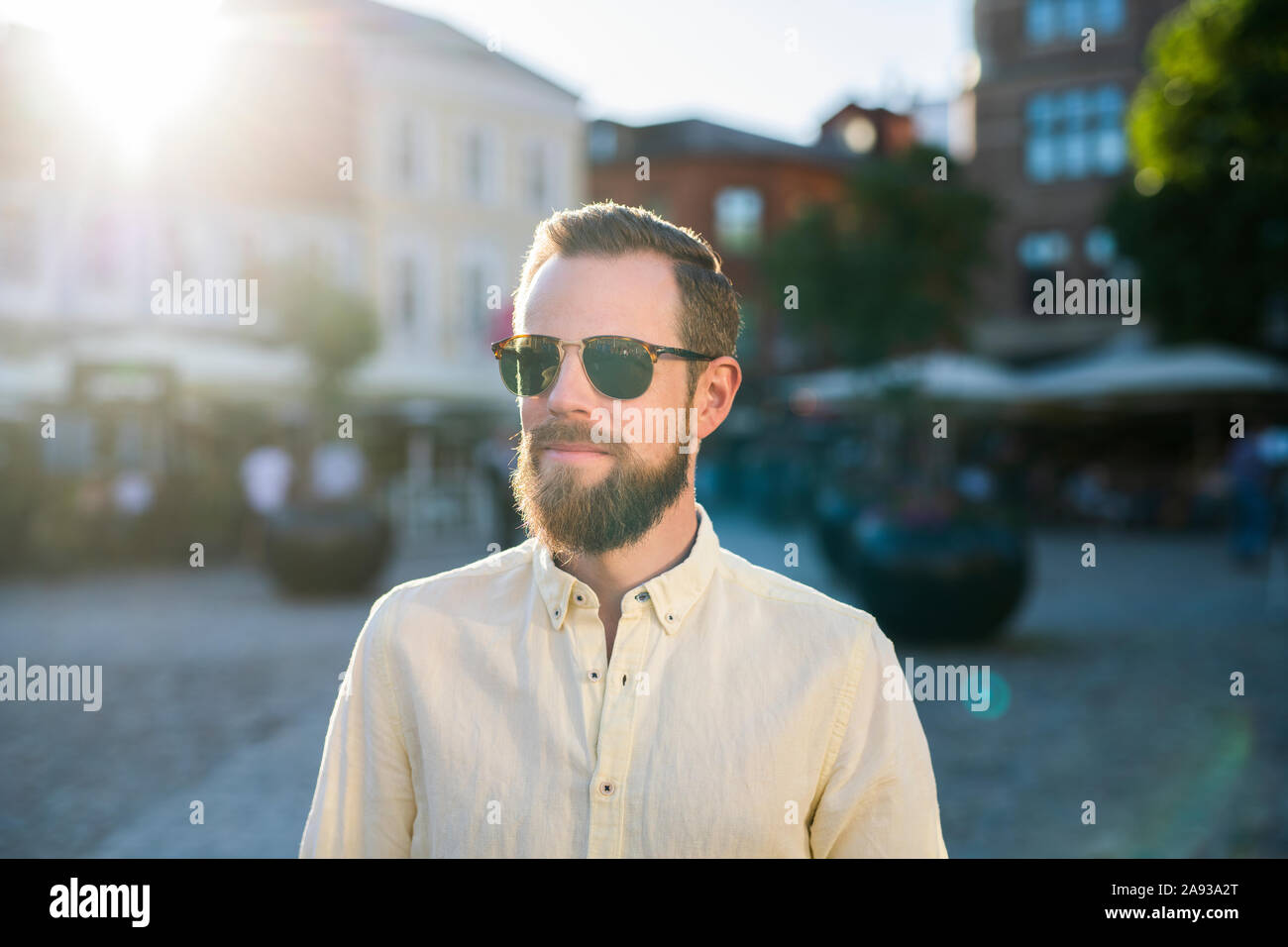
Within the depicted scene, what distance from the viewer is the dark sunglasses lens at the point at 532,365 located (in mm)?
2137

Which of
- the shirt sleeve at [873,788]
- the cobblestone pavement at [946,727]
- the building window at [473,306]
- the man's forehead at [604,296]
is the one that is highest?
the building window at [473,306]

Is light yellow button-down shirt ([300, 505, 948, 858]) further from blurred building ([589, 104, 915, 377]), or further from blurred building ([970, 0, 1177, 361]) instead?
blurred building ([589, 104, 915, 377])

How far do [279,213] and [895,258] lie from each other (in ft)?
43.8

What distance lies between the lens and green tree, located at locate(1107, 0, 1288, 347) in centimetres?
1998

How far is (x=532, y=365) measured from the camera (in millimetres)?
2162

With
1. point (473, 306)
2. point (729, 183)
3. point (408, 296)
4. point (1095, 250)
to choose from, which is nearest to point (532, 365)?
point (408, 296)

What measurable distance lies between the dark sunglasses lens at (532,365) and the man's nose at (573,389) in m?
0.02

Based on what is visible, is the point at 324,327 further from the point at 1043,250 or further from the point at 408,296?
the point at 1043,250

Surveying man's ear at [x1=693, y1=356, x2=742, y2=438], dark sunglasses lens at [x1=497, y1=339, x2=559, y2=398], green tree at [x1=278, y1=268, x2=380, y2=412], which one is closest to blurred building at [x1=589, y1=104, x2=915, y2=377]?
green tree at [x1=278, y1=268, x2=380, y2=412]

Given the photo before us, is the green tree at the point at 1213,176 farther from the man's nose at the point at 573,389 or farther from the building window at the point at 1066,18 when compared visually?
the man's nose at the point at 573,389

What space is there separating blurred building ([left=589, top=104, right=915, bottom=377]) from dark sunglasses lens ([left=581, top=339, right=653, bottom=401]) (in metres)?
39.5

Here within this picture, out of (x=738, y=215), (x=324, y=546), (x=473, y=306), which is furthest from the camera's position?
(x=738, y=215)

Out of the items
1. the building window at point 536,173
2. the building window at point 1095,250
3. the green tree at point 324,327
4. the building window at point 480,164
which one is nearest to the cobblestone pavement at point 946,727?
the green tree at point 324,327
